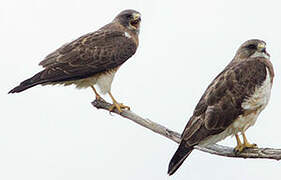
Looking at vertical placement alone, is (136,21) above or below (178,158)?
above

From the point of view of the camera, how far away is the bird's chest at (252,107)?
7809 millimetres

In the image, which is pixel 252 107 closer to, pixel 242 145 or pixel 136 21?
pixel 242 145

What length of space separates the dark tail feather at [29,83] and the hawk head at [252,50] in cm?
314

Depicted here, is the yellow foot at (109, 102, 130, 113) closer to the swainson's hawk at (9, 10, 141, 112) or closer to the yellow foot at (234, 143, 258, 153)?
the swainson's hawk at (9, 10, 141, 112)

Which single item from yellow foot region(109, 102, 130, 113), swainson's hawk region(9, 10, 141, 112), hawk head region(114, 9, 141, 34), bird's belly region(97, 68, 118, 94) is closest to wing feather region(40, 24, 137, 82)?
swainson's hawk region(9, 10, 141, 112)

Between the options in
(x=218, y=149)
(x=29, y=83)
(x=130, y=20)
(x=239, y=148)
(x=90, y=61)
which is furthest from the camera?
(x=130, y=20)

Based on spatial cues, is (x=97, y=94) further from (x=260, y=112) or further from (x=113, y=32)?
(x=260, y=112)

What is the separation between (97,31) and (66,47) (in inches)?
34.0

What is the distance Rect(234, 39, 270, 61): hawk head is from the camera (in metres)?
8.42

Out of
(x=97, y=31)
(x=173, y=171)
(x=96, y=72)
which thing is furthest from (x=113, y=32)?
(x=173, y=171)

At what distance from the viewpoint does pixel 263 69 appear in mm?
8094

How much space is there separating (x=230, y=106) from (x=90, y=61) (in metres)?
2.98

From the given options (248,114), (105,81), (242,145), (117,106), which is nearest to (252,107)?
(248,114)

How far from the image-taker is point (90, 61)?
984cm
